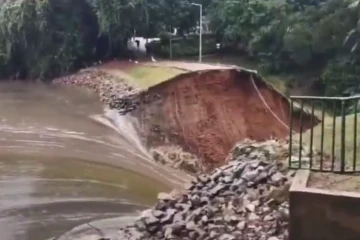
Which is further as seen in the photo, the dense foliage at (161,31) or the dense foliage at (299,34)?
the dense foliage at (161,31)

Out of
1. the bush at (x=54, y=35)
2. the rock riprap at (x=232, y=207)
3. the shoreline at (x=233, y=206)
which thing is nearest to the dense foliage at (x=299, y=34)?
the bush at (x=54, y=35)

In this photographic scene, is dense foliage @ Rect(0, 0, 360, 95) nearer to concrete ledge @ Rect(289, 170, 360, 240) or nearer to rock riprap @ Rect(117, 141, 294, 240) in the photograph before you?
rock riprap @ Rect(117, 141, 294, 240)

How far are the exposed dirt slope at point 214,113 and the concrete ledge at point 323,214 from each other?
8.44 m

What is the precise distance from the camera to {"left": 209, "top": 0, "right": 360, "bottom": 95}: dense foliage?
2080cm

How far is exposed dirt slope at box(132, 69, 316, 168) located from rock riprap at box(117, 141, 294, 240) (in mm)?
5638

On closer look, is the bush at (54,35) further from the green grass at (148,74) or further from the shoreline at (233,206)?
the shoreline at (233,206)

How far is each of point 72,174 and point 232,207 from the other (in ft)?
18.9

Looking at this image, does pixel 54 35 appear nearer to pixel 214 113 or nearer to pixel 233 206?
pixel 214 113

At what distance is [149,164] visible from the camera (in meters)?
12.5

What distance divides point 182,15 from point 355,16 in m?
10.7

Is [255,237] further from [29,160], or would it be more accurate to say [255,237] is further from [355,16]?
[355,16]

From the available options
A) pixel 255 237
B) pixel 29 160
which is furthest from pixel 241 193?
pixel 29 160

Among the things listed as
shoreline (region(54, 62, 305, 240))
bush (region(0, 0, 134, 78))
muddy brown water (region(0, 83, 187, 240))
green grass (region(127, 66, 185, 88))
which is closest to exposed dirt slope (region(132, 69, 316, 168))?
muddy brown water (region(0, 83, 187, 240))

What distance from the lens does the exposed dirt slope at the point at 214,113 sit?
14180 millimetres
